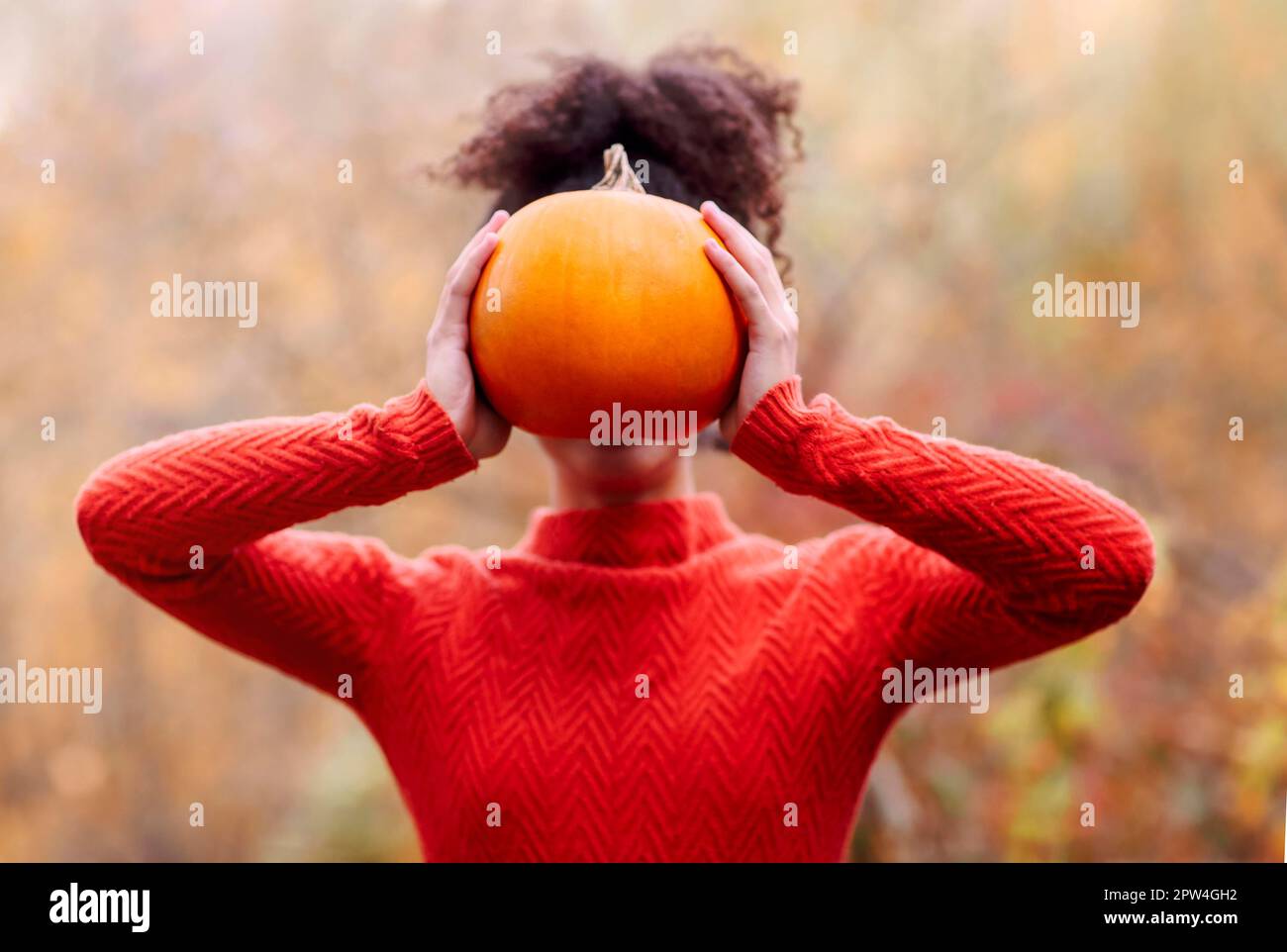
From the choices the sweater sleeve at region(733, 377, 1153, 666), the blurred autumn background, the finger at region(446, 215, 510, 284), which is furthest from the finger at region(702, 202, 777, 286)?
the blurred autumn background

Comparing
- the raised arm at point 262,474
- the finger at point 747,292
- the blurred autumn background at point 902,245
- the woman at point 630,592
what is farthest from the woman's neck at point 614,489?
the blurred autumn background at point 902,245

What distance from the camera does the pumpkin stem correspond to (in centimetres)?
125

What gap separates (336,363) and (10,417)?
1046mm

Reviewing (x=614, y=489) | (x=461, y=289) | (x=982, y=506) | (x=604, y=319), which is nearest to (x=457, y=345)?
(x=461, y=289)

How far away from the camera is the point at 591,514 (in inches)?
52.2

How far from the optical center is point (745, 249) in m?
1.17

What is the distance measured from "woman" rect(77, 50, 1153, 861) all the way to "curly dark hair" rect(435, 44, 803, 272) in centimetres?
2

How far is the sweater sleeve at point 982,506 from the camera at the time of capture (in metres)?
1.12

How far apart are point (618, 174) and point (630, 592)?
45cm

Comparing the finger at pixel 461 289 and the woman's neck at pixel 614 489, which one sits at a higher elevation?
the finger at pixel 461 289

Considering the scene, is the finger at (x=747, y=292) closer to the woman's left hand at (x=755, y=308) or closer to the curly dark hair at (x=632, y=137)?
the woman's left hand at (x=755, y=308)

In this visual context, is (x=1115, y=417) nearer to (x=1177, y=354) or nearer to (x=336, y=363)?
(x=1177, y=354)

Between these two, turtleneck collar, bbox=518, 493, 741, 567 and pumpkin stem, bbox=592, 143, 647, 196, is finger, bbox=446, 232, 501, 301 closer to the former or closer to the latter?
pumpkin stem, bbox=592, 143, 647, 196
